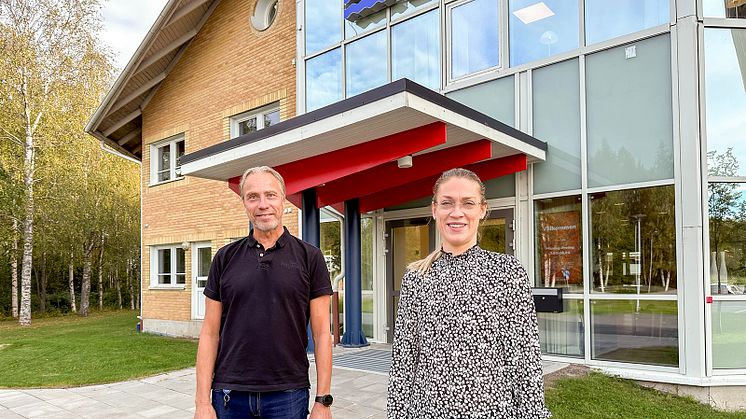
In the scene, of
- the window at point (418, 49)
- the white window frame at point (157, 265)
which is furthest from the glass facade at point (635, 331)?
the white window frame at point (157, 265)

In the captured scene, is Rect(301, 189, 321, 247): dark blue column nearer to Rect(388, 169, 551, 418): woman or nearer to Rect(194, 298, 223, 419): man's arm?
Rect(194, 298, 223, 419): man's arm

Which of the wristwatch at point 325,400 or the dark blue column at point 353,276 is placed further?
the dark blue column at point 353,276

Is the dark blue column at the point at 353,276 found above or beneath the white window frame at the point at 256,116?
beneath

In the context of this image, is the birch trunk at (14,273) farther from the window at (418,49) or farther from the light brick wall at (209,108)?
the window at (418,49)

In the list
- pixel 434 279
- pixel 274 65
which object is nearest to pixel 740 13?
pixel 434 279

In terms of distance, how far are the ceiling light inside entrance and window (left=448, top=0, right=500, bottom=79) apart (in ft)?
1.14

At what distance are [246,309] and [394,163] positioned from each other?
4.69 meters

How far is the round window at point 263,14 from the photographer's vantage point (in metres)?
11.7

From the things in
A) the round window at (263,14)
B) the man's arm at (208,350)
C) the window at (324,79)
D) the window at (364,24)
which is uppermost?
the round window at (263,14)

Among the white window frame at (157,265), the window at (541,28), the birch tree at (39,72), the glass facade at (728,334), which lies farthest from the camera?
the birch tree at (39,72)

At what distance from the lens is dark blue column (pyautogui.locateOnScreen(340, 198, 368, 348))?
8312 millimetres

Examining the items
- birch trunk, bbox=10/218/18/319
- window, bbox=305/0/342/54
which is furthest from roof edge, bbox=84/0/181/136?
birch trunk, bbox=10/218/18/319

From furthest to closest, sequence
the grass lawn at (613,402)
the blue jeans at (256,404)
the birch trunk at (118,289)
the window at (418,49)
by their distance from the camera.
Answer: the birch trunk at (118,289), the window at (418,49), the grass lawn at (613,402), the blue jeans at (256,404)

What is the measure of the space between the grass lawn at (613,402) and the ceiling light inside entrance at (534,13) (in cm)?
449
